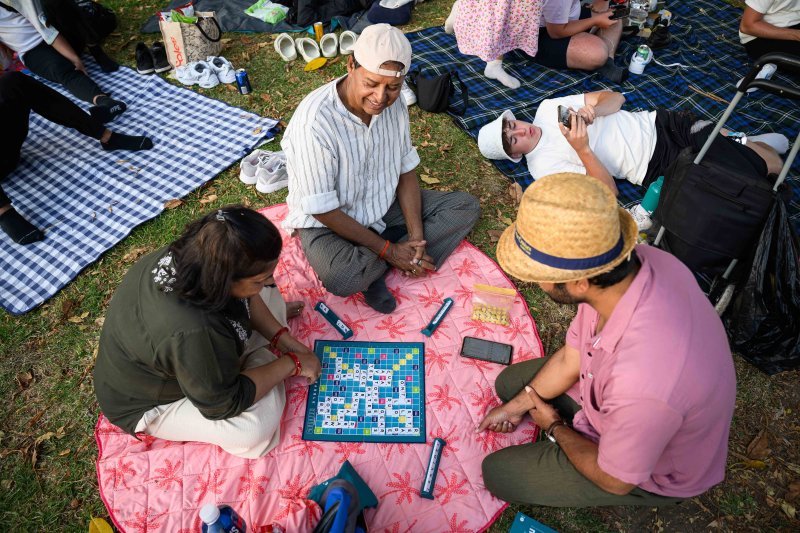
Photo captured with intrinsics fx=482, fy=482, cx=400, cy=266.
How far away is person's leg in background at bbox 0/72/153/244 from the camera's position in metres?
4.25

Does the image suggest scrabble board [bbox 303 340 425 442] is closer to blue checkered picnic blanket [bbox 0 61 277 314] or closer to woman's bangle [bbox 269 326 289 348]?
woman's bangle [bbox 269 326 289 348]

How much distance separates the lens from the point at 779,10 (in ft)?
17.3

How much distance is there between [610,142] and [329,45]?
3816 millimetres

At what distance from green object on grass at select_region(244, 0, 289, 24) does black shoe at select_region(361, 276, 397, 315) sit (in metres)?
4.99

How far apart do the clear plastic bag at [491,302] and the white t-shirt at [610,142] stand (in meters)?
1.24

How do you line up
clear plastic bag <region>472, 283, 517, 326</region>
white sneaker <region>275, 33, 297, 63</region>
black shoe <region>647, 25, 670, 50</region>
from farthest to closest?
1. white sneaker <region>275, 33, 297, 63</region>
2. black shoe <region>647, 25, 670, 50</region>
3. clear plastic bag <region>472, 283, 517, 326</region>

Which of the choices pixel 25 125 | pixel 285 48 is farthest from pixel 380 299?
pixel 285 48

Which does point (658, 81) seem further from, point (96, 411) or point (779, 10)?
point (96, 411)

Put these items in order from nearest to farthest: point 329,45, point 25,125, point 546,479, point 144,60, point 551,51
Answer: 1. point 546,479
2. point 25,125
3. point 551,51
4. point 144,60
5. point 329,45

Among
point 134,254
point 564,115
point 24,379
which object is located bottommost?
point 24,379

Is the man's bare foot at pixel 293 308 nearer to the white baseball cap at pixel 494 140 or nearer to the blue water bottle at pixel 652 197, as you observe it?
the white baseball cap at pixel 494 140

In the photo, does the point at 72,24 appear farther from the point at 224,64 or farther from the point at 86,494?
the point at 86,494

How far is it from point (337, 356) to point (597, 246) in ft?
6.97

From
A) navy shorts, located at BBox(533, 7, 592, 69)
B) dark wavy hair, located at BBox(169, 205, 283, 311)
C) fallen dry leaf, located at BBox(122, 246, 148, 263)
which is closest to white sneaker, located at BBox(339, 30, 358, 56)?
navy shorts, located at BBox(533, 7, 592, 69)
